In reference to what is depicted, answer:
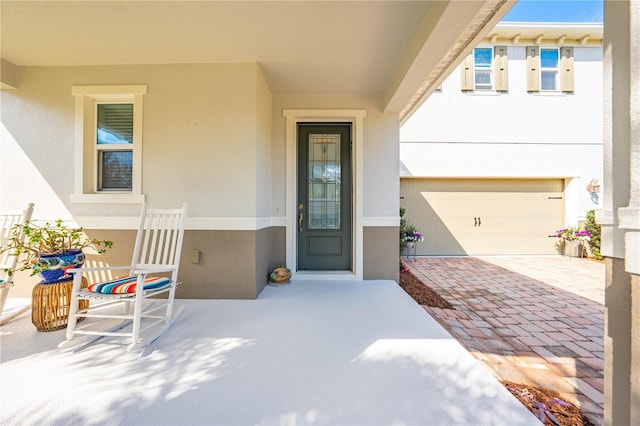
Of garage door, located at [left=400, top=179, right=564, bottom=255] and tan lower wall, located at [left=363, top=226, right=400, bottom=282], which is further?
garage door, located at [left=400, top=179, right=564, bottom=255]

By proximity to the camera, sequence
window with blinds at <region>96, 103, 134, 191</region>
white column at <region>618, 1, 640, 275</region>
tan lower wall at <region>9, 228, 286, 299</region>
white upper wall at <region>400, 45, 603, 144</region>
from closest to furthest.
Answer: white column at <region>618, 1, 640, 275</region>, tan lower wall at <region>9, 228, 286, 299</region>, window with blinds at <region>96, 103, 134, 191</region>, white upper wall at <region>400, 45, 603, 144</region>

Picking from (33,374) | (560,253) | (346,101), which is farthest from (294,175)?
(560,253)

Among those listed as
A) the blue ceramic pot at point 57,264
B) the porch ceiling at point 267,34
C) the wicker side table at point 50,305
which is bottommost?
the wicker side table at point 50,305

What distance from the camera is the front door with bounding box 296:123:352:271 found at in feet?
13.5

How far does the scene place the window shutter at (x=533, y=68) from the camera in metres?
6.95

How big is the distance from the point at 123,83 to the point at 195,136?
1070 mm

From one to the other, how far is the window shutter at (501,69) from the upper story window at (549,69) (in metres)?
0.62

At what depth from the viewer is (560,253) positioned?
22.0 feet

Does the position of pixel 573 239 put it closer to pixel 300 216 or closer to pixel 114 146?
pixel 300 216

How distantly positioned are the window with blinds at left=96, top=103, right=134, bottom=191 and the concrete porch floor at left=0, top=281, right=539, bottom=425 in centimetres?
164

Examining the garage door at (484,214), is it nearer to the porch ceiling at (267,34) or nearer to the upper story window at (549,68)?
the upper story window at (549,68)

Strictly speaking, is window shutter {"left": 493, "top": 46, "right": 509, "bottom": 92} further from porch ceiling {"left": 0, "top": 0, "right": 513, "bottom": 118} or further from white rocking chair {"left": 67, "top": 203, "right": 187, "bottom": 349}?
white rocking chair {"left": 67, "top": 203, "right": 187, "bottom": 349}

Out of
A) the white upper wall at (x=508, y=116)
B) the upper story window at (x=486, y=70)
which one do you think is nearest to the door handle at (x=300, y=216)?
the white upper wall at (x=508, y=116)

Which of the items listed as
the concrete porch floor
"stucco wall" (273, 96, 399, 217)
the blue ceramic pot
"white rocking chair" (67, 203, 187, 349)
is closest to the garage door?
"stucco wall" (273, 96, 399, 217)
